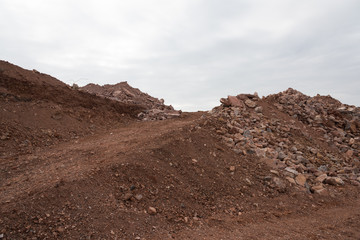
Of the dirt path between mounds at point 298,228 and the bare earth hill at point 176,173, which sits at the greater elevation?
the bare earth hill at point 176,173

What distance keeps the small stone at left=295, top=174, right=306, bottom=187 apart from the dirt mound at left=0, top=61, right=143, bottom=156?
6.69 metres

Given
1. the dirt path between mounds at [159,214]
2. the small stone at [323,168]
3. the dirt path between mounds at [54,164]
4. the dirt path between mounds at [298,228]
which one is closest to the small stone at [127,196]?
the dirt path between mounds at [159,214]

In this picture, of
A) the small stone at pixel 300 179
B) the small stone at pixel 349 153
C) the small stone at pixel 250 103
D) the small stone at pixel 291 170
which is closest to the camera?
the small stone at pixel 300 179

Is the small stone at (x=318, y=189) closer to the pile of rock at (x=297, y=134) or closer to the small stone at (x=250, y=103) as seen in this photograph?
the pile of rock at (x=297, y=134)

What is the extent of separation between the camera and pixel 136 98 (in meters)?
14.6

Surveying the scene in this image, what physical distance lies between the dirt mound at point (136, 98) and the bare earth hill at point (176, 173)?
1614 millimetres

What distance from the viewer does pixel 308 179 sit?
21.5 ft

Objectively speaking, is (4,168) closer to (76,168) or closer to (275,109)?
(76,168)

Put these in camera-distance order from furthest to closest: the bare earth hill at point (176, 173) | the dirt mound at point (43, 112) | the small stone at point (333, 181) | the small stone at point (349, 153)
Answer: the small stone at point (349, 153)
the dirt mound at point (43, 112)
the small stone at point (333, 181)
the bare earth hill at point (176, 173)

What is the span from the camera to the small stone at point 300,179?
6.23 metres

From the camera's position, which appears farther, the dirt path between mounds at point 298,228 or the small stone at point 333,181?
the small stone at point 333,181

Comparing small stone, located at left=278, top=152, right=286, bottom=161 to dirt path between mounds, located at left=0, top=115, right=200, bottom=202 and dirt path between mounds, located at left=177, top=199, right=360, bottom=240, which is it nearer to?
dirt path between mounds, located at left=177, top=199, right=360, bottom=240

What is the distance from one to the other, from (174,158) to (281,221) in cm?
248

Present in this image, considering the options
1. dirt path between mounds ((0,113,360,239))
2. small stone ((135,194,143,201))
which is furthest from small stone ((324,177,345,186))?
small stone ((135,194,143,201))
